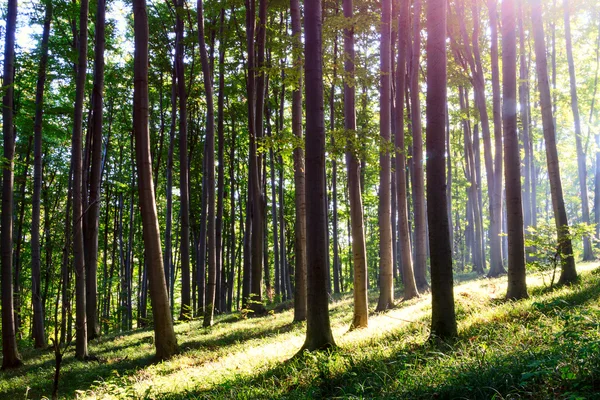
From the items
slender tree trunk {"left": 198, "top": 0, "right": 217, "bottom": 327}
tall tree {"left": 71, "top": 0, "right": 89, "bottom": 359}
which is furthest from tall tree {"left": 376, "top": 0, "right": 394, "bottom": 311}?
tall tree {"left": 71, "top": 0, "right": 89, "bottom": 359}

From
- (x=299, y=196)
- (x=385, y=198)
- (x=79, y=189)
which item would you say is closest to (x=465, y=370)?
(x=385, y=198)

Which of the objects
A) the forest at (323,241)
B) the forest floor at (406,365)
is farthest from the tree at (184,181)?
the forest floor at (406,365)

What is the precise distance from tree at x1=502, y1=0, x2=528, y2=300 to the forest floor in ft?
1.84

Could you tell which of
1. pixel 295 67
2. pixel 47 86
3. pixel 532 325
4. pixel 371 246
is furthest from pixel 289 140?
pixel 371 246

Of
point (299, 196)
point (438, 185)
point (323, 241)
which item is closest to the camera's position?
point (438, 185)

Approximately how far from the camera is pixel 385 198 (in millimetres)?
10109

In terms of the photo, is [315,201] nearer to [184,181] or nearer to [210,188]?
[210,188]

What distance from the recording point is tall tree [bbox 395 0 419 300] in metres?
12.0

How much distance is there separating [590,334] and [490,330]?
59.9 inches

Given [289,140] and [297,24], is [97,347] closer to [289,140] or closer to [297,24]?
[289,140]

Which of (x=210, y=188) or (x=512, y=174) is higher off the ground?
(x=210, y=188)

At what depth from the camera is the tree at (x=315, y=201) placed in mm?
6336

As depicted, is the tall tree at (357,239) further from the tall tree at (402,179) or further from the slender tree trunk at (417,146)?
the slender tree trunk at (417,146)

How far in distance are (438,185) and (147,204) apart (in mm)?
5632
